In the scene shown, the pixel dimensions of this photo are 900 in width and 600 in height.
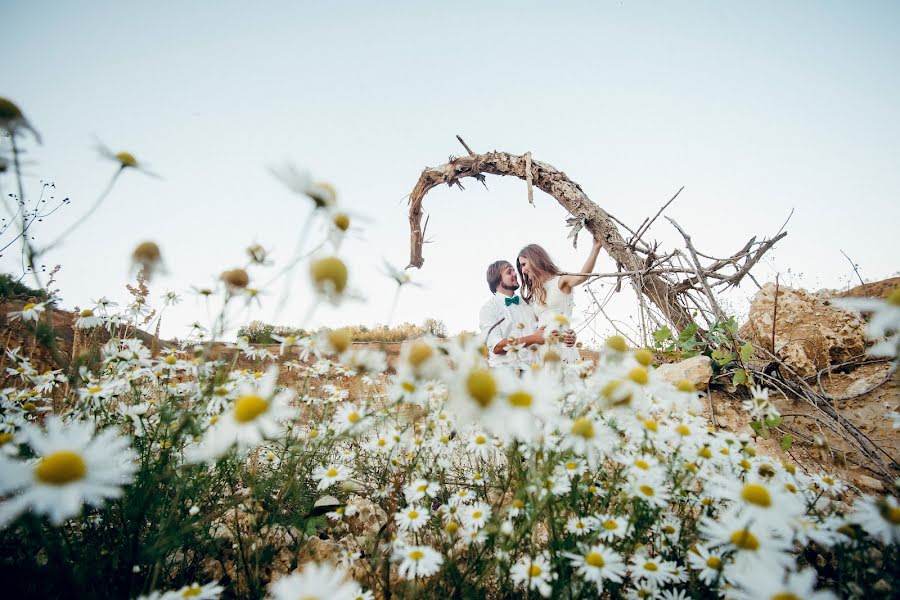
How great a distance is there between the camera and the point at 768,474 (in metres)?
1.11

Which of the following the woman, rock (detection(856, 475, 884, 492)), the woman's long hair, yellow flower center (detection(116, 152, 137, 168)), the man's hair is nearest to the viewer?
yellow flower center (detection(116, 152, 137, 168))

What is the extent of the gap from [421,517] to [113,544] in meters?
1.09

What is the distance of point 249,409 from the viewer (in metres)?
0.96

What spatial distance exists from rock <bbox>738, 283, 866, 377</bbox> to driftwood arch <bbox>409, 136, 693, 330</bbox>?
1.73 ft

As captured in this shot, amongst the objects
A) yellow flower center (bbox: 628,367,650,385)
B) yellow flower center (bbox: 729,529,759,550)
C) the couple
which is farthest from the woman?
yellow flower center (bbox: 729,529,759,550)

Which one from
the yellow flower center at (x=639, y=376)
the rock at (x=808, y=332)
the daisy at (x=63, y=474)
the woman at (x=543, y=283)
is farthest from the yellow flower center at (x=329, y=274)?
the woman at (x=543, y=283)

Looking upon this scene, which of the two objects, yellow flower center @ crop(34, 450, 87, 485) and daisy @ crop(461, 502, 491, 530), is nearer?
yellow flower center @ crop(34, 450, 87, 485)

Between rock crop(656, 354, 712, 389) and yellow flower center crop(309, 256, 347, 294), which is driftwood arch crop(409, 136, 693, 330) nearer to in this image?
rock crop(656, 354, 712, 389)

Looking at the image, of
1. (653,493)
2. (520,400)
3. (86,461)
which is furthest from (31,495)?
(653,493)

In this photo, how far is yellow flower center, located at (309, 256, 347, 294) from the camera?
1.05 m

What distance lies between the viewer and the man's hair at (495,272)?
493 centimetres

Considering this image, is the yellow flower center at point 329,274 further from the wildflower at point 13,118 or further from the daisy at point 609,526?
the daisy at point 609,526

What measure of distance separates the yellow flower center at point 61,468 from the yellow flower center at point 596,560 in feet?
4.19

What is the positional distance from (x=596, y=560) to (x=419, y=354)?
0.78 m
